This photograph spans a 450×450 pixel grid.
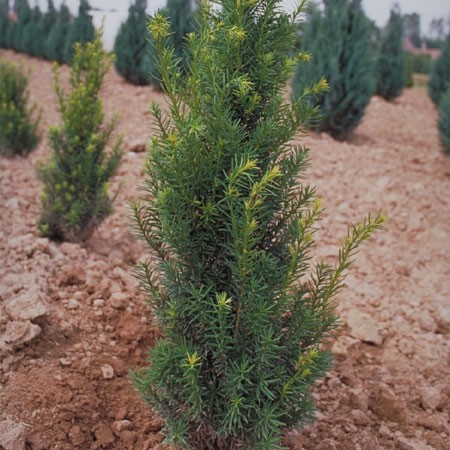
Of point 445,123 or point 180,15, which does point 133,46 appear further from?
point 445,123

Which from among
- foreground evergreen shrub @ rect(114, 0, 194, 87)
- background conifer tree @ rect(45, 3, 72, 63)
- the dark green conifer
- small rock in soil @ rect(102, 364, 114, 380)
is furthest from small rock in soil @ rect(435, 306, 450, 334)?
the dark green conifer

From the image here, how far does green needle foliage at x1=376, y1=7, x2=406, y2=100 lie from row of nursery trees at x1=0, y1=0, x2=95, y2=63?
818 cm

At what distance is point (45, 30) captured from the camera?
1878cm

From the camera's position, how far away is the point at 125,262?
4426 millimetres

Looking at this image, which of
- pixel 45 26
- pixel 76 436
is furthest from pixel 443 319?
pixel 45 26

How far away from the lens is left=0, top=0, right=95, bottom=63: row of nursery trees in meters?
15.0

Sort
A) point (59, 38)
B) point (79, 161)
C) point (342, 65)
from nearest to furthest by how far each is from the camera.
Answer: point (79, 161) → point (342, 65) → point (59, 38)

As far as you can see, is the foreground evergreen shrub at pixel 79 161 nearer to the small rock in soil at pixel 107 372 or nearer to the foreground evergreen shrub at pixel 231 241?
the small rock in soil at pixel 107 372

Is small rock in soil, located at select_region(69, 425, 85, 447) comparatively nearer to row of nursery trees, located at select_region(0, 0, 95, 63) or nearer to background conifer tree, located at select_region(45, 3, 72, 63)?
row of nursery trees, located at select_region(0, 0, 95, 63)

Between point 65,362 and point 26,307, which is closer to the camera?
point 65,362

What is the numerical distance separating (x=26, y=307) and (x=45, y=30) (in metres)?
18.1

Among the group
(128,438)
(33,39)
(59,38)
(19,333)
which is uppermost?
(59,38)

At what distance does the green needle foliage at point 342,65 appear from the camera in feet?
27.9

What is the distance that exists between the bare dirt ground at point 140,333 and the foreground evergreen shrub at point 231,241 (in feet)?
2.02
